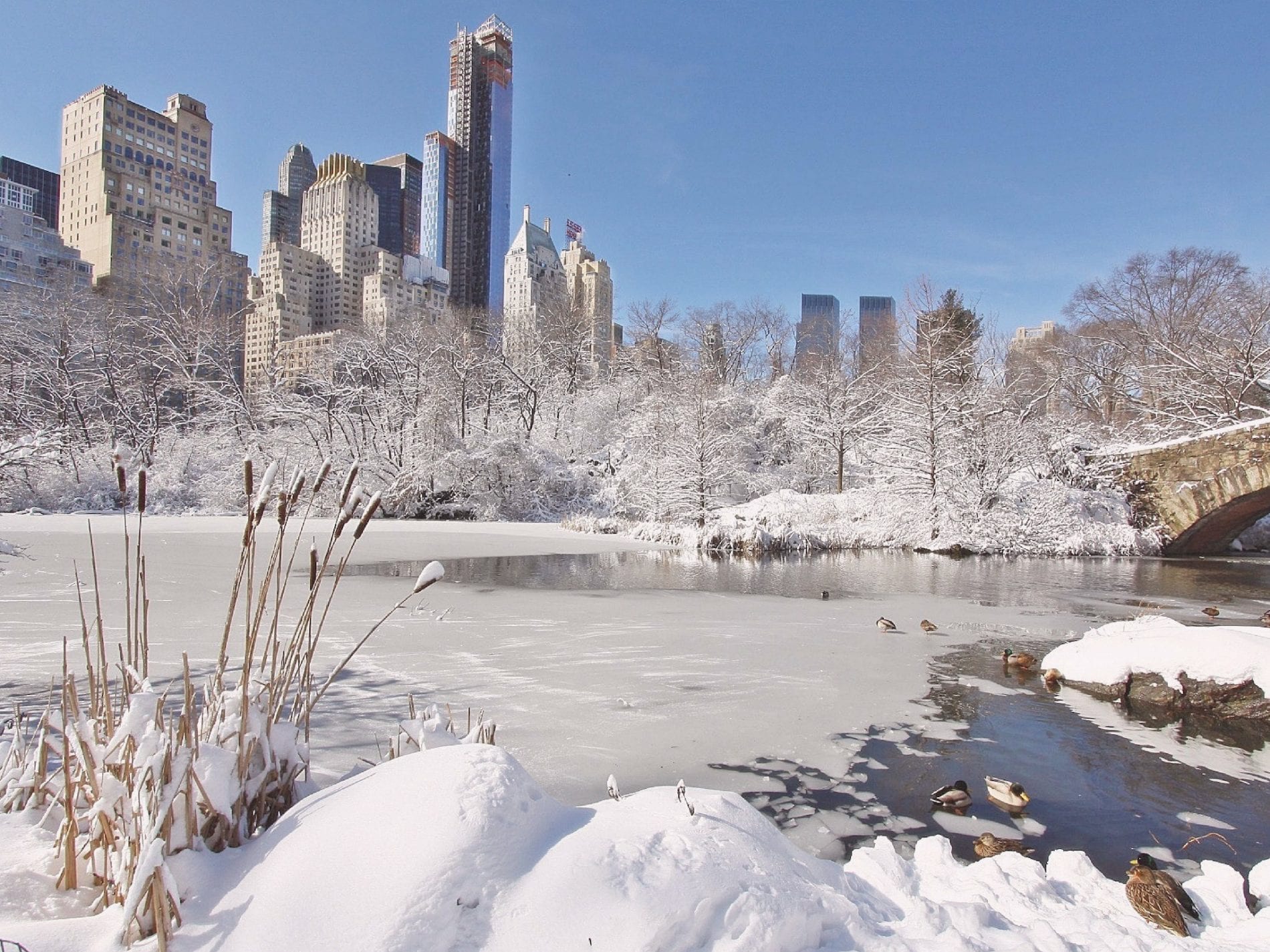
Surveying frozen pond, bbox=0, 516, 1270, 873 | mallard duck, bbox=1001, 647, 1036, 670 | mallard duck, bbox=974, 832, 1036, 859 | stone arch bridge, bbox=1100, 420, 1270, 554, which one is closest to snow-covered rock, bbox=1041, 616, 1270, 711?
mallard duck, bbox=1001, 647, 1036, 670

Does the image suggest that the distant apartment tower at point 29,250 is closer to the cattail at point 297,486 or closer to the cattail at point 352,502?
the cattail at point 297,486

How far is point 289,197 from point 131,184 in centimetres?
7726

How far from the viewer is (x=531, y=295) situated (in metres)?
77.5

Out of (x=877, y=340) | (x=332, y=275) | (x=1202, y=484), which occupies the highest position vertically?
(x=332, y=275)

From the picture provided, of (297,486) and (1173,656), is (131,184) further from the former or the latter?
(1173,656)

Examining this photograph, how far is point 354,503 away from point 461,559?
10.9m

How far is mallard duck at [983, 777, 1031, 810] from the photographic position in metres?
3.18

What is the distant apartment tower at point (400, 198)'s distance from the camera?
137 m

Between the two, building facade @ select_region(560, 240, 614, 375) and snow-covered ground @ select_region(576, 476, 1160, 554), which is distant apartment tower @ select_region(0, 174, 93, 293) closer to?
building facade @ select_region(560, 240, 614, 375)

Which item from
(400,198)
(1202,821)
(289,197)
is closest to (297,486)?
(1202,821)

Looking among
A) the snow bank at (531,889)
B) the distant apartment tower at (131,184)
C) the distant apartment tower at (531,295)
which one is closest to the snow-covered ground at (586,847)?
the snow bank at (531,889)

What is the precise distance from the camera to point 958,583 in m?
11.3

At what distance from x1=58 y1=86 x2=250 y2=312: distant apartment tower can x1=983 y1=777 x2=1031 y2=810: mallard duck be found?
7185 cm

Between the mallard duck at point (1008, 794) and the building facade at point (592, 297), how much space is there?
35570 millimetres
